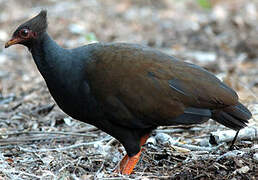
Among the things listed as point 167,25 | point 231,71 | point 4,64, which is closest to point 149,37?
point 167,25

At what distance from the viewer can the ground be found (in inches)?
188

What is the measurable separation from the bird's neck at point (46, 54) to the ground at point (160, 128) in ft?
3.21

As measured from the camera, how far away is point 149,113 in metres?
4.68

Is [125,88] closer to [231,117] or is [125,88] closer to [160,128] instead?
[231,117]

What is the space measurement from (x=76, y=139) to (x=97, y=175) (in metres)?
1.56

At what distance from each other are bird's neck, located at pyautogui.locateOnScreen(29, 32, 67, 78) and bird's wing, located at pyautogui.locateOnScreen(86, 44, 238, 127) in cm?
32

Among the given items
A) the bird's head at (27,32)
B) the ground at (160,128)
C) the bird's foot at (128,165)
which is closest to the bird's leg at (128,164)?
the bird's foot at (128,165)

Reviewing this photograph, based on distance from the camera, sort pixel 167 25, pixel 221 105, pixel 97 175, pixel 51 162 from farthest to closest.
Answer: pixel 167 25, pixel 51 162, pixel 221 105, pixel 97 175

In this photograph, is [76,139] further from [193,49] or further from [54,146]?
[193,49]

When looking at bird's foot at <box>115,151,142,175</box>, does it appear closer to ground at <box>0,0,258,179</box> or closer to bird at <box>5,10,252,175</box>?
bird at <box>5,10,252,175</box>

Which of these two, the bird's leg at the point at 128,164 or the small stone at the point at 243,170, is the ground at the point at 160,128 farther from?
the bird's leg at the point at 128,164

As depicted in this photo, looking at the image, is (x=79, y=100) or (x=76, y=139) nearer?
(x=79, y=100)

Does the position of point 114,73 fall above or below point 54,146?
above

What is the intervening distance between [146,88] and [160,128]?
162 centimetres
